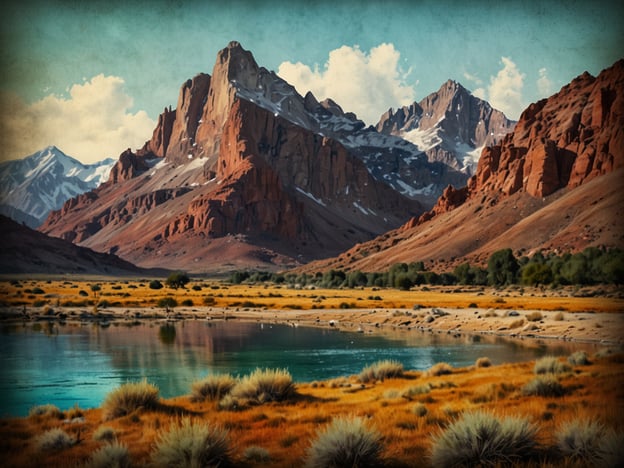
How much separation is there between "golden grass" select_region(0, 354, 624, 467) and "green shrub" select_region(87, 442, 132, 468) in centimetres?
51

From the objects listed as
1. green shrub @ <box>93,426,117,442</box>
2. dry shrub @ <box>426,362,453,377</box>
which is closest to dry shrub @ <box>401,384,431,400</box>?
dry shrub @ <box>426,362,453,377</box>

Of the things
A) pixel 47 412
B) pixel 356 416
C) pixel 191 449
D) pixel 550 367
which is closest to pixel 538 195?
pixel 550 367

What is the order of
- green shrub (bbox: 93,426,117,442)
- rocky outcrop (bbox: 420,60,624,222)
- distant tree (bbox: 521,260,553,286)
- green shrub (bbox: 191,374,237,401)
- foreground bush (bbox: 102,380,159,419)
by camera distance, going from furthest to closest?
rocky outcrop (bbox: 420,60,624,222) → distant tree (bbox: 521,260,553,286) → green shrub (bbox: 191,374,237,401) → foreground bush (bbox: 102,380,159,419) → green shrub (bbox: 93,426,117,442)

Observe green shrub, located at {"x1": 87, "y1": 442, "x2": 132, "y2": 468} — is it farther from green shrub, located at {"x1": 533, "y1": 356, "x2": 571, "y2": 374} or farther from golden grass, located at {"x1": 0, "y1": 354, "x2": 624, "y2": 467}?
green shrub, located at {"x1": 533, "y1": 356, "x2": 571, "y2": 374}

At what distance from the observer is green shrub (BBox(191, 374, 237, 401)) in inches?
709

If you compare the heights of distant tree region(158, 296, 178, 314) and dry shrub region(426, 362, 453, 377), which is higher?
distant tree region(158, 296, 178, 314)

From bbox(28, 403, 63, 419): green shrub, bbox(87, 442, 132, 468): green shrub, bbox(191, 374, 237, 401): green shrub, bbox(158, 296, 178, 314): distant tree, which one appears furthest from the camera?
bbox(158, 296, 178, 314): distant tree

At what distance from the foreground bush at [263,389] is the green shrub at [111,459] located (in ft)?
21.4

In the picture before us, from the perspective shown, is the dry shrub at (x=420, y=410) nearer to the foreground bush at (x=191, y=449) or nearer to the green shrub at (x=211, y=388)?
the foreground bush at (x=191, y=449)

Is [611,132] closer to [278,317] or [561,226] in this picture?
[561,226]

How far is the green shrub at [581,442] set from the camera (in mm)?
10094

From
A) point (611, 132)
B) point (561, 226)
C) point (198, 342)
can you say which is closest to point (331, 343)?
point (198, 342)

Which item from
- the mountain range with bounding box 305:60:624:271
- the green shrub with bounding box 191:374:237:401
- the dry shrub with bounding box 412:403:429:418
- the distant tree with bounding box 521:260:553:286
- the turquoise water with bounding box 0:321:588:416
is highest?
the mountain range with bounding box 305:60:624:271

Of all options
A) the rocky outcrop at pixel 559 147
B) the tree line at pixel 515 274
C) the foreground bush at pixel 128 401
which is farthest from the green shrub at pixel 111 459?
the rocky outcrop at pixel 559 147
